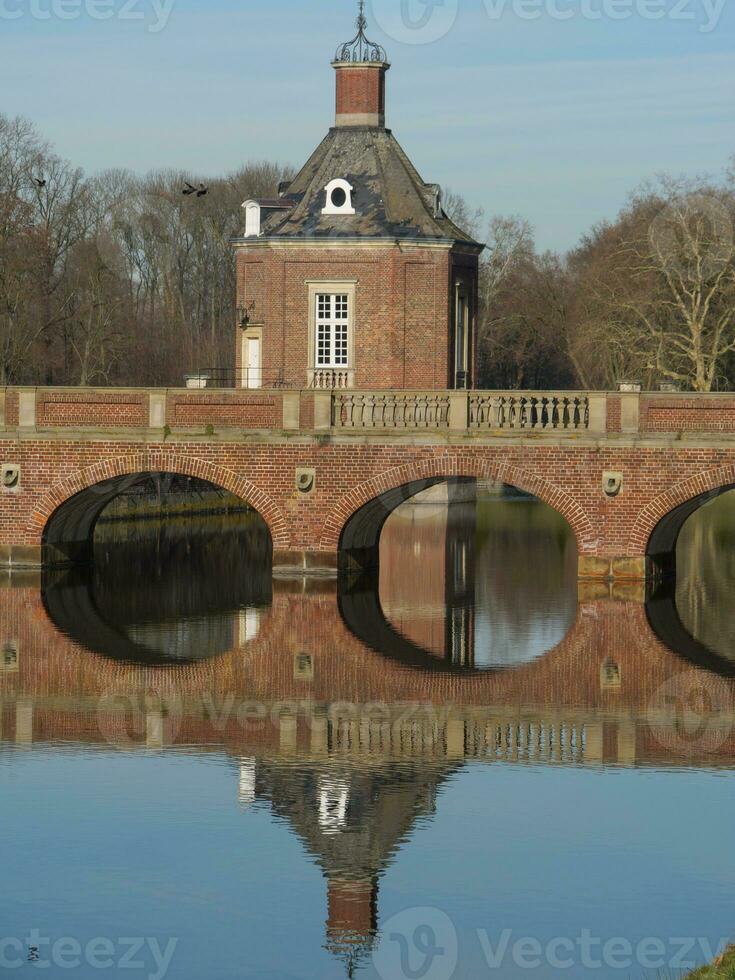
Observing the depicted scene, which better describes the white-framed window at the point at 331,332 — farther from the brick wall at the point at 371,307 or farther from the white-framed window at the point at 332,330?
the brick wall at the point at 371,307

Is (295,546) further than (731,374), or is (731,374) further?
(731,374)

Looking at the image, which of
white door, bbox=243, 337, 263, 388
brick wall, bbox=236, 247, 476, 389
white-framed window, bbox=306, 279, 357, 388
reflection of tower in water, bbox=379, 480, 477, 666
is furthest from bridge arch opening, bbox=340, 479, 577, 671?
white door, bbox=243, 337, 263, 388

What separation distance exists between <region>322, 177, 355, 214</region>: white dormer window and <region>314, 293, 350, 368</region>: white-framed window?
2184 millimetres

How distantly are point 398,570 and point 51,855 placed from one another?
70.2ft

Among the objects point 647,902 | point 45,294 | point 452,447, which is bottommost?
point 647,902

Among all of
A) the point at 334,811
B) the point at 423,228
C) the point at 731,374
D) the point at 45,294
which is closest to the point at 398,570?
the point at 423,228

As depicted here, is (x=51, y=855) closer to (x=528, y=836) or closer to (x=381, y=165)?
(x=528, y=836)

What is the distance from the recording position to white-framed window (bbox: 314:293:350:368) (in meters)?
47.7

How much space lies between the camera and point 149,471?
3203 centimetres

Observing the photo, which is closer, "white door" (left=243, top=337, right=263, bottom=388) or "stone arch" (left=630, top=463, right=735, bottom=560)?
"stone arch" (left=630, top=463, right=735, bottom=560)

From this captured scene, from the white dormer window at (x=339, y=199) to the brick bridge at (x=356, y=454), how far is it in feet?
53.9

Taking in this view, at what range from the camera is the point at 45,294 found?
195ft

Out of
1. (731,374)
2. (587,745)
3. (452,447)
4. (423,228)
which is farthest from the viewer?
(731,374)

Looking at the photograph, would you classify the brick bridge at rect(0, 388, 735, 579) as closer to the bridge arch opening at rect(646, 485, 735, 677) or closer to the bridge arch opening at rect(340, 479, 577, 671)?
the bridge arch opening at rect(646, 485, 735, 677)
